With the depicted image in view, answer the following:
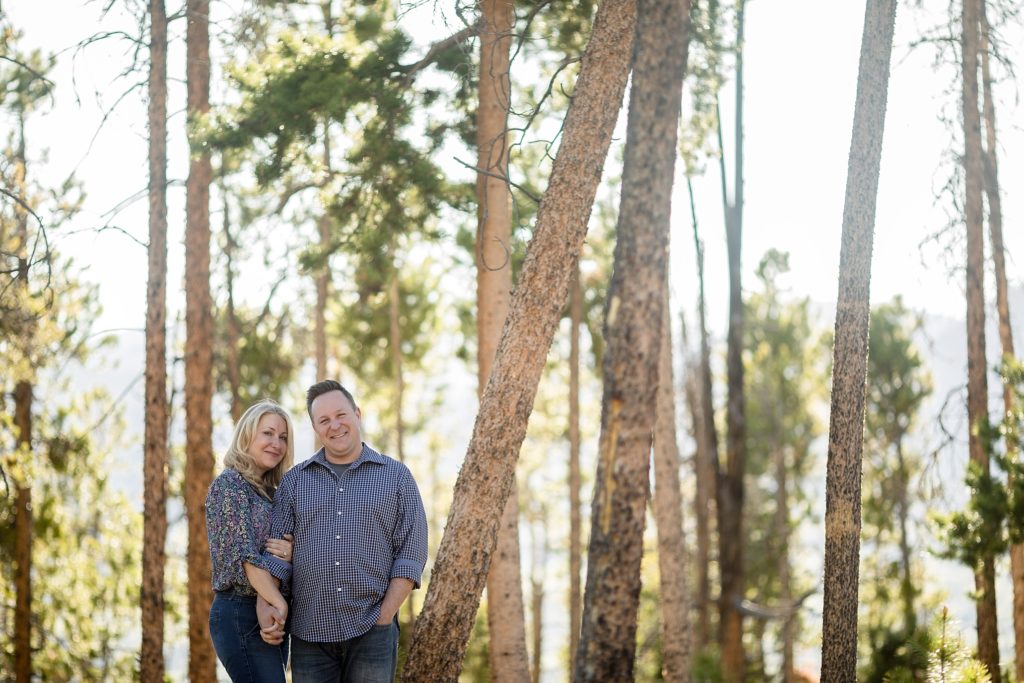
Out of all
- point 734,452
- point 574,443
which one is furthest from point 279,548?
point 574,443

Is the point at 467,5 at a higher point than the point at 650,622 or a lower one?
higher

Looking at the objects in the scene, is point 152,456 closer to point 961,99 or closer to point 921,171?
point 921,171

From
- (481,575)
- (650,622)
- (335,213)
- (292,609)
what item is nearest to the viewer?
(292,609)

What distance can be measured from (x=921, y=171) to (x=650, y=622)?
65.2 ft

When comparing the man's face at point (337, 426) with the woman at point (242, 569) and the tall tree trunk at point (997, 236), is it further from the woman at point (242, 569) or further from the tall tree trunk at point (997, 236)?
the tall tree trunk at point (997, 236)

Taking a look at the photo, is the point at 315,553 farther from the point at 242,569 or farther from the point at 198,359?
the point at 198,359

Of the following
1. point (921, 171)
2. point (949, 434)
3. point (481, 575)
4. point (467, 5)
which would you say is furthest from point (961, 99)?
point (481, 575)

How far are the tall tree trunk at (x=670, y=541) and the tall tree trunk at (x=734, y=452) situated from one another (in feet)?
5.92

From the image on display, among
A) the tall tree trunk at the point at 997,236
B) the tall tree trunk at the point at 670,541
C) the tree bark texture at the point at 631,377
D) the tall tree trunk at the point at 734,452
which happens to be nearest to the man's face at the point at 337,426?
the tree bark texture at the point at 631,377

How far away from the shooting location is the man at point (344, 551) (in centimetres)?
430

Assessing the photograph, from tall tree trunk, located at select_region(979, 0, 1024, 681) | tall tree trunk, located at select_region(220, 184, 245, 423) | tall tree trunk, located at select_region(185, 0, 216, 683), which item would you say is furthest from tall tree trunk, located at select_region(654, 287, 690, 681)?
tall tree trunk, located at select_region(220, 184, 245, 423)

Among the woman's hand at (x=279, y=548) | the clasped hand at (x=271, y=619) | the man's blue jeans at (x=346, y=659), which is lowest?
the man's blue jeans at (x=346, y=659)

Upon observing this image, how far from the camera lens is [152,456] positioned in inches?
396

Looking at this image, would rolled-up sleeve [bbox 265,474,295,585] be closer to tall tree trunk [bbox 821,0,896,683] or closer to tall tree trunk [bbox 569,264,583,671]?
tall tree trunk [bbox 821,0,896,683]
